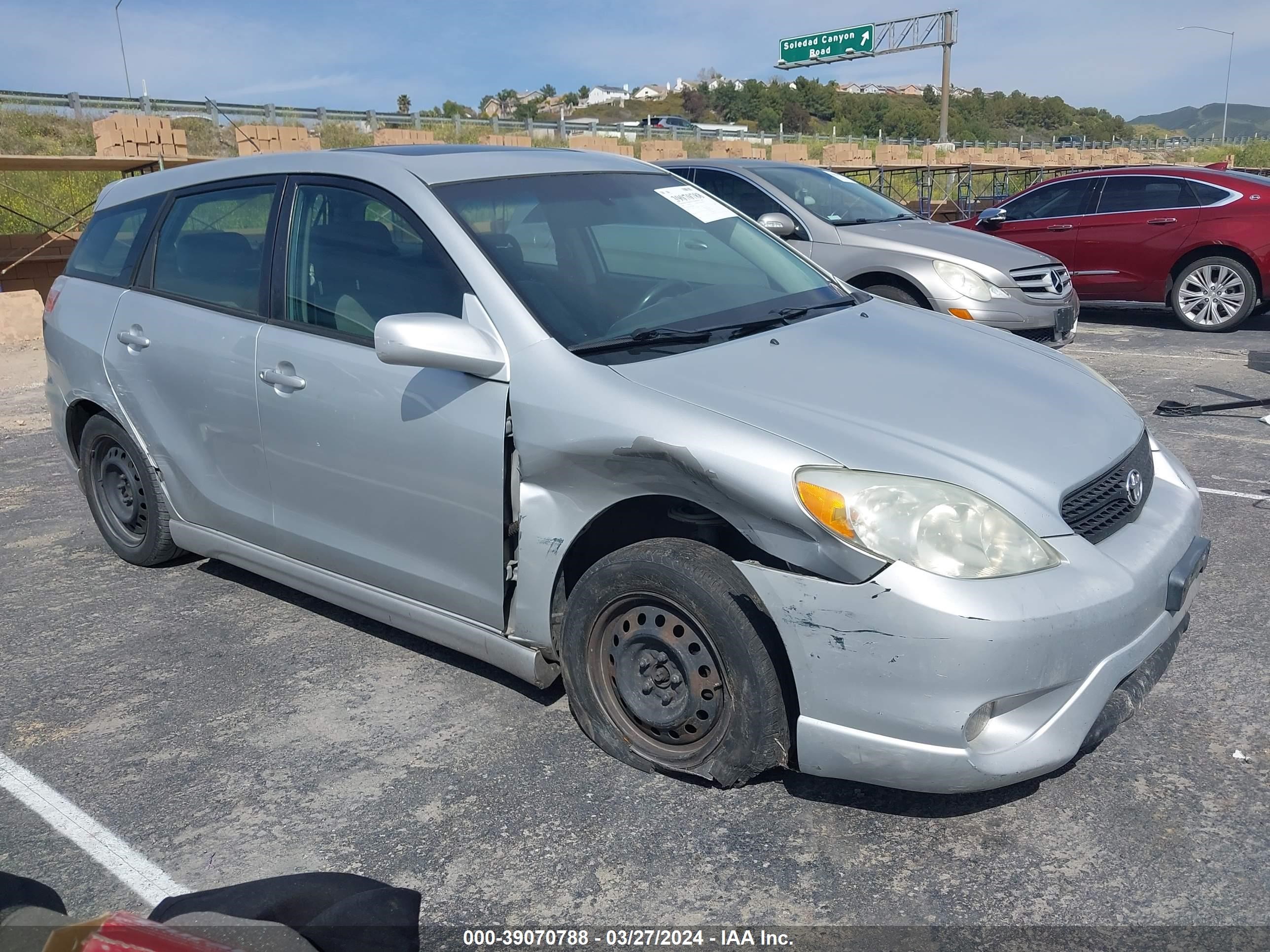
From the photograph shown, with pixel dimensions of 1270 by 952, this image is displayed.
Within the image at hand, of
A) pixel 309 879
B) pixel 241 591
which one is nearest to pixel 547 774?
pixel 309 879

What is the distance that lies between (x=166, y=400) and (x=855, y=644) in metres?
2.90

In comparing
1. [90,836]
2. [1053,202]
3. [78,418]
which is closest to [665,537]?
[90,836]

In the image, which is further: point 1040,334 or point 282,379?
point 1040,334

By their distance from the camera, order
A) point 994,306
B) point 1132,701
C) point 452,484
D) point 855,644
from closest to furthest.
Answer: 1. point 855,644
2. point 1132,701
3. point 452,484
4. point 994,306

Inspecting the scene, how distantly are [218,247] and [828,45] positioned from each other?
46.3 meters

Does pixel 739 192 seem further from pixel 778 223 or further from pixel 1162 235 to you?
pixel 1162 235

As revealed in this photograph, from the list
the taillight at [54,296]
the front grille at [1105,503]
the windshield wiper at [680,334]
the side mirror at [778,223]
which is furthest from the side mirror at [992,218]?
the taillight at [54,296]

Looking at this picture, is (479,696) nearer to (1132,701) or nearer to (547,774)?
(547,774)

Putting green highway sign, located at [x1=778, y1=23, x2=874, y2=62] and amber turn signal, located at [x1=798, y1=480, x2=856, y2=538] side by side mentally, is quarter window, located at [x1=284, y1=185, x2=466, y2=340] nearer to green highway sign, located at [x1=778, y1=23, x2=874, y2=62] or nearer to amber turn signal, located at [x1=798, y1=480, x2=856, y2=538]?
amber turn signal, located at [x1=798, y1=480, x2=856, y2=538]

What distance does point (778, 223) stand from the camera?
7.79 m

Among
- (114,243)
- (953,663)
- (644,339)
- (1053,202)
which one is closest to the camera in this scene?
(953,663)

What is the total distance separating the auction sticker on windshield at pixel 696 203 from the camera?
13.6ft

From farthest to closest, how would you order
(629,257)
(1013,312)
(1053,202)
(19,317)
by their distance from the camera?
1. (19,317)
2. (1053,202)
3. (1013,312)
4. (629,257)

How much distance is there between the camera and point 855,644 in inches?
99.7
